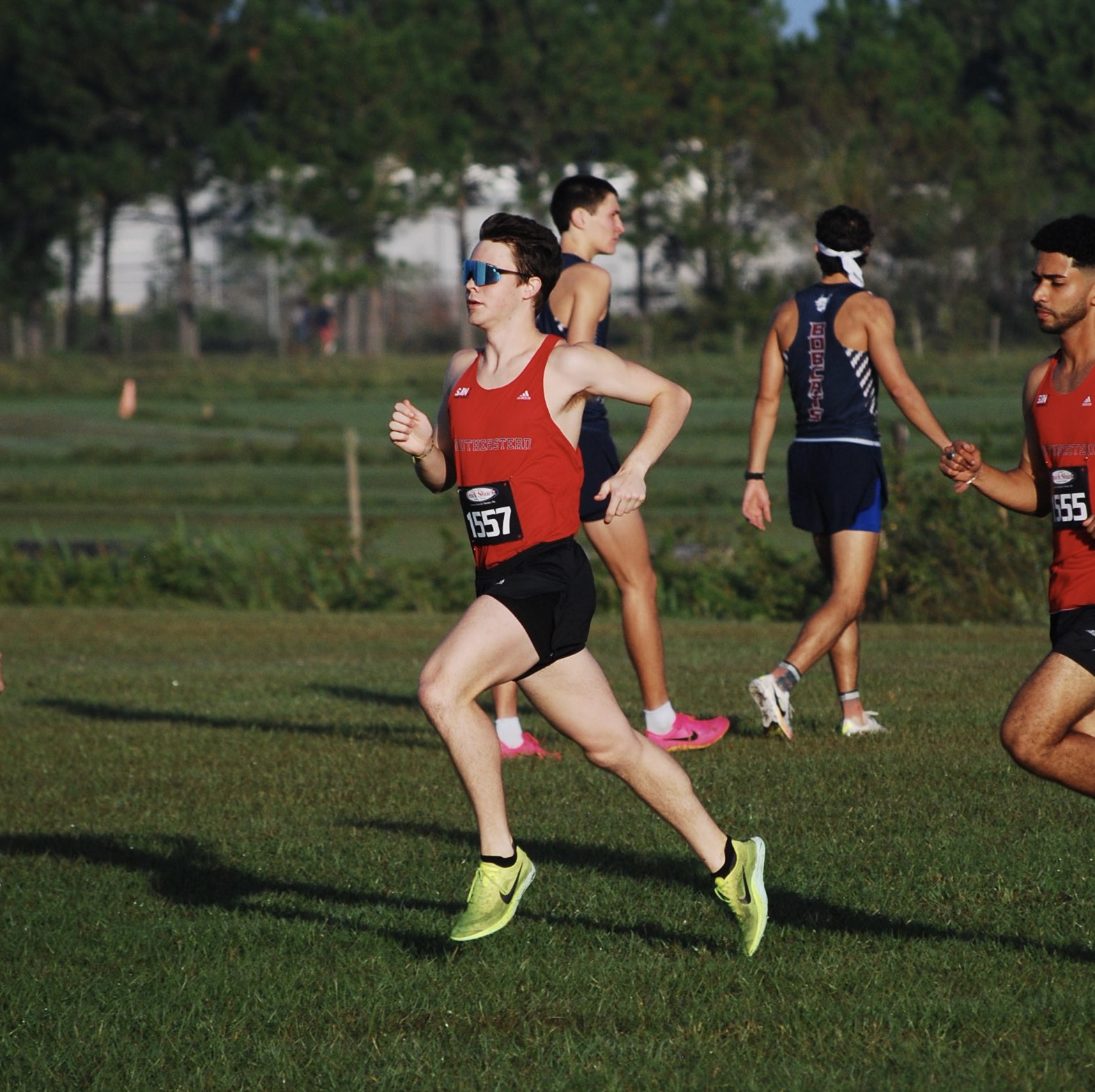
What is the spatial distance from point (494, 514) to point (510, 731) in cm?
346

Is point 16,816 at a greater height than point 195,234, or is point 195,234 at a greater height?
point 195,234

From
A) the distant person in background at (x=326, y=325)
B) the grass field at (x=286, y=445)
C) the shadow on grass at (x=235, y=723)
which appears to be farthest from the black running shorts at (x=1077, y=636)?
the distant person in background at (x=326, y=325)

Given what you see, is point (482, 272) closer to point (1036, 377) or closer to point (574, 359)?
point (574, 359)

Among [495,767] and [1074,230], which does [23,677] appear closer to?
[495,767]

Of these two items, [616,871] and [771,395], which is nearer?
[616,871]

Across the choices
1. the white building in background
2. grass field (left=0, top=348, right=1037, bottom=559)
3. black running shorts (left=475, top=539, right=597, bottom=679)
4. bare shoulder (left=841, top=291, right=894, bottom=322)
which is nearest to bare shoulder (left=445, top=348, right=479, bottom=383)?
black running shorts (left=475, top=539, right=597, bottom=679)

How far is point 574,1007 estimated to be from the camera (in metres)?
4.96

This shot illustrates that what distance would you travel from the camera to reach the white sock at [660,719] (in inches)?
342

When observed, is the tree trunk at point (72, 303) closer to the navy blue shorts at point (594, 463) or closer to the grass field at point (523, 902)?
the grass field at point (523, 902)

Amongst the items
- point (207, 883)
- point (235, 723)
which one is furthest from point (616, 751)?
point (235, 723)

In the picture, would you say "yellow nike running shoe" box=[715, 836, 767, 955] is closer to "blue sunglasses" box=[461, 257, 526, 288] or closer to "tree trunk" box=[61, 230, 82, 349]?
"blue sunglasses" box=[461, 257, 526, 288]

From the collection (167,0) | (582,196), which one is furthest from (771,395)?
(167,0)

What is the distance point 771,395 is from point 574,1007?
4648mm

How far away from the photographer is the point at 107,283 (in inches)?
2424
